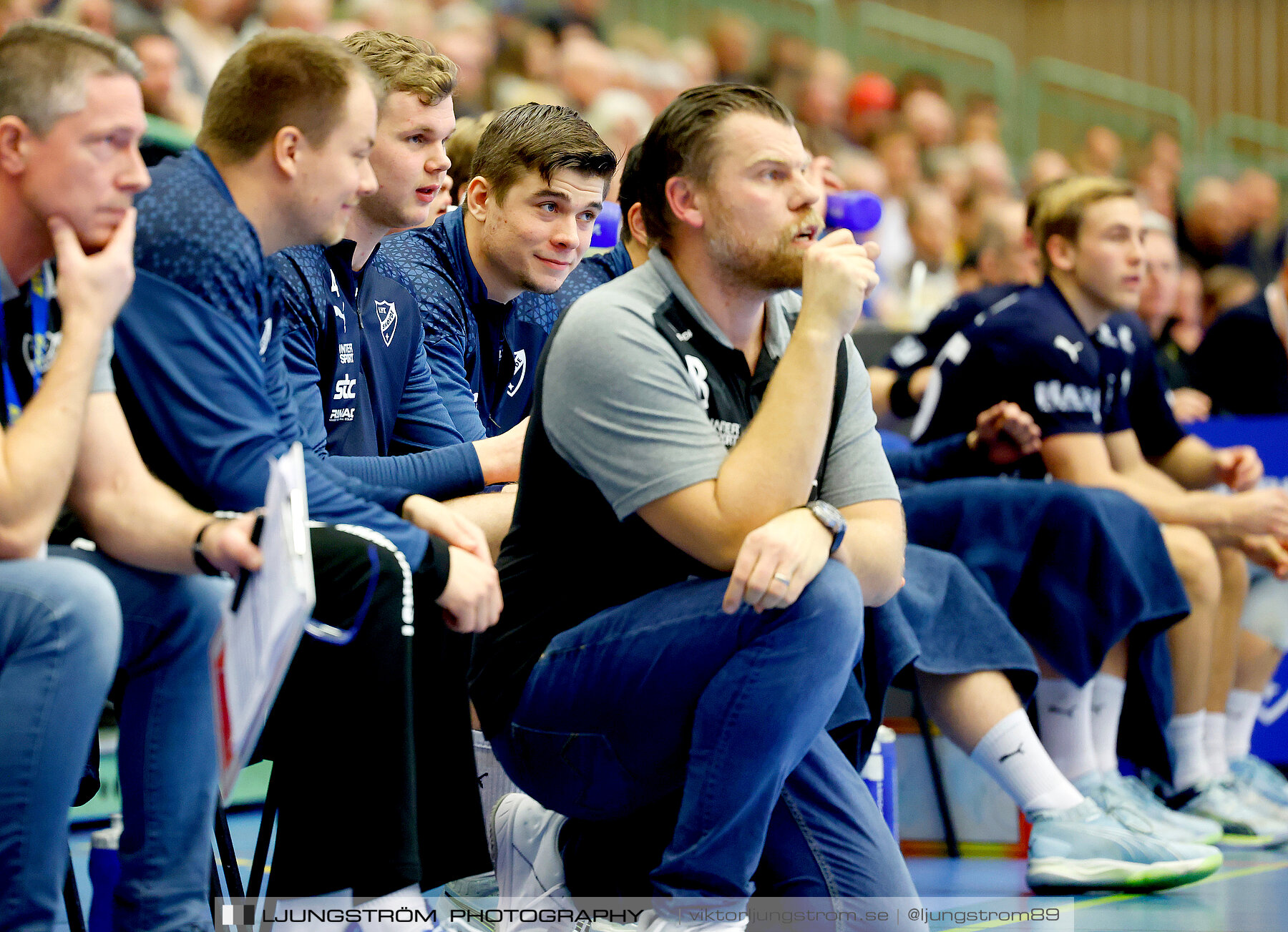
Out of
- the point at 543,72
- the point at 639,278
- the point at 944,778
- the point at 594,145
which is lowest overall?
the point at 944,778

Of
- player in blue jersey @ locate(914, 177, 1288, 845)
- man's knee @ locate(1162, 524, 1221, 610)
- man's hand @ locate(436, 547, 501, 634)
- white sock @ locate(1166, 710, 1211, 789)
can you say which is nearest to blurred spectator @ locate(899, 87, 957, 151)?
player in blue jersey @ locate(914, 177, 1288, 845)

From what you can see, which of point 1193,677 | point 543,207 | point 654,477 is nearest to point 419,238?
point 543,207

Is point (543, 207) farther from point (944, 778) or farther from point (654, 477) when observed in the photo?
point (944, 778)

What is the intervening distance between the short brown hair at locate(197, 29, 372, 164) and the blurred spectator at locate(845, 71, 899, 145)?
25.7 ft

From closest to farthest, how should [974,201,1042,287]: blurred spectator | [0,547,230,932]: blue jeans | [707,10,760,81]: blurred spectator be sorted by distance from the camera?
[0,547,230,932]: blue jeans, [974,201,1042,287]: blurred spectator, [707,10,760,81]: blurred spectator

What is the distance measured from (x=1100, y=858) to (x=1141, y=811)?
0.32 m

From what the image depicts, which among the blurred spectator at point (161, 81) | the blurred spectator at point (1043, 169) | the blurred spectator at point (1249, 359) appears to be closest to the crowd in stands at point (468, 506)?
the blurred spectator at point (161, 81)

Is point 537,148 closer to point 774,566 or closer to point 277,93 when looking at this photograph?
point 277,93

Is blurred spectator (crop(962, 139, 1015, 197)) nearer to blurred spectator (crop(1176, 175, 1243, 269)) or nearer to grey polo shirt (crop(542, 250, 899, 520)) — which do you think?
blurred spectator (crop(1176, 175, 1243, 269))

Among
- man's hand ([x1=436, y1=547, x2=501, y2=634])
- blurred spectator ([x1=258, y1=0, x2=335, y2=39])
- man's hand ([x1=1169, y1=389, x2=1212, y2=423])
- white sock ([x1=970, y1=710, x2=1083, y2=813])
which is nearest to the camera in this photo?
man's hand ([x1=436, y1=547, x2=501, y2=634])

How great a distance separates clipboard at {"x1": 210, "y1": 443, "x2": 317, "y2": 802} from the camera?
160 cm

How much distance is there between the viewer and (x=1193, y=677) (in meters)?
Result: 3.93

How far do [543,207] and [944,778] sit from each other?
1.75 m

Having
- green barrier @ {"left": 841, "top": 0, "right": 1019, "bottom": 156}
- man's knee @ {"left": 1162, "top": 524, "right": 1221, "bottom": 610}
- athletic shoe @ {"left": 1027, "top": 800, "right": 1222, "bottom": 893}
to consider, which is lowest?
athletic shoe @ {"left": 1027, "top": 800, "right": 1222, "bottom": 893}
